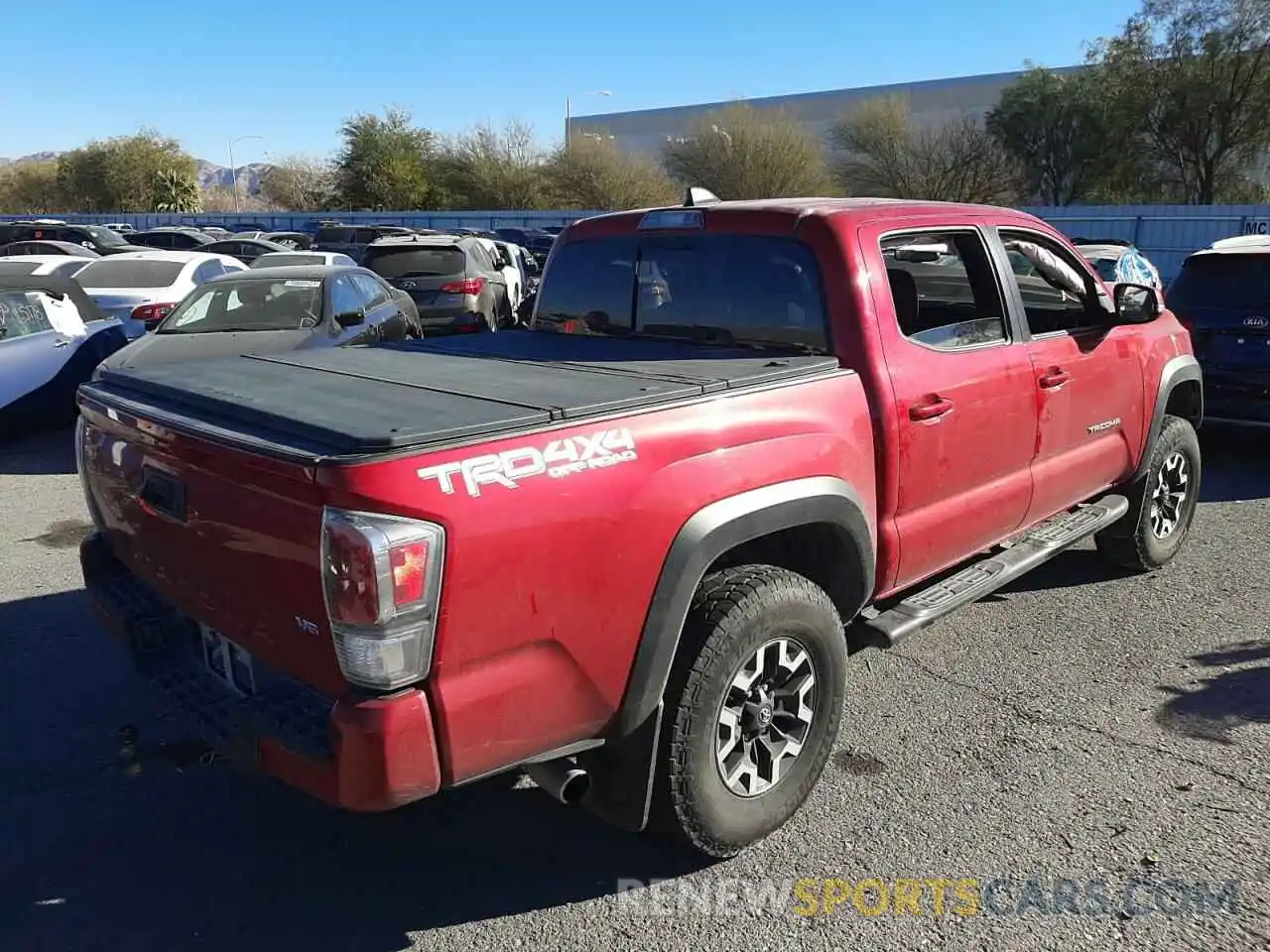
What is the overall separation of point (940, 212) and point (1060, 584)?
2.42 metres

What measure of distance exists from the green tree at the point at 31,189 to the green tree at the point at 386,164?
2348 centimetres

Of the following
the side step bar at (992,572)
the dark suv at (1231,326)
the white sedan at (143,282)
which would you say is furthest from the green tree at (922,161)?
the side step bar at (992,572)

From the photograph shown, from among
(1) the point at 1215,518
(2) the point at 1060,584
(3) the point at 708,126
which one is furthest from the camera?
(3) the point at 708,126

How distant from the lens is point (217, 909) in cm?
291

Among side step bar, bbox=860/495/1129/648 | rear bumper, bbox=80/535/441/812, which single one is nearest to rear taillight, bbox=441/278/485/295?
side step bar, bbox=860/495/1129/648

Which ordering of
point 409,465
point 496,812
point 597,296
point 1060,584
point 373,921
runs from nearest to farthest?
point 409,465 → point 373,921 → point 496,812 → point 597,296 → point 1060,584

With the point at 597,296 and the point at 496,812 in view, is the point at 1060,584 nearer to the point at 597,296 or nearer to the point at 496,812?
the point at 597,296

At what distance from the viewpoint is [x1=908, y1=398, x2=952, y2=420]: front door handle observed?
3559 mm

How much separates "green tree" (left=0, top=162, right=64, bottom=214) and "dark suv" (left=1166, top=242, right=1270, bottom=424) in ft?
243

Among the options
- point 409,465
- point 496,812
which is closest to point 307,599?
point 409,465

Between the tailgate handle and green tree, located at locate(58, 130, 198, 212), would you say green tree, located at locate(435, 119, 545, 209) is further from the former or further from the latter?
the tailgate handle

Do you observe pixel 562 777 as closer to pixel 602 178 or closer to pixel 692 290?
pixel 692 290

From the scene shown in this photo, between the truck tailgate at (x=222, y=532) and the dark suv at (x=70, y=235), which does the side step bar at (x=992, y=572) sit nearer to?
the truck tailgate at (x=222, y=532)

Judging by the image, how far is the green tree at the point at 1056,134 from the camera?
40.0 metres
